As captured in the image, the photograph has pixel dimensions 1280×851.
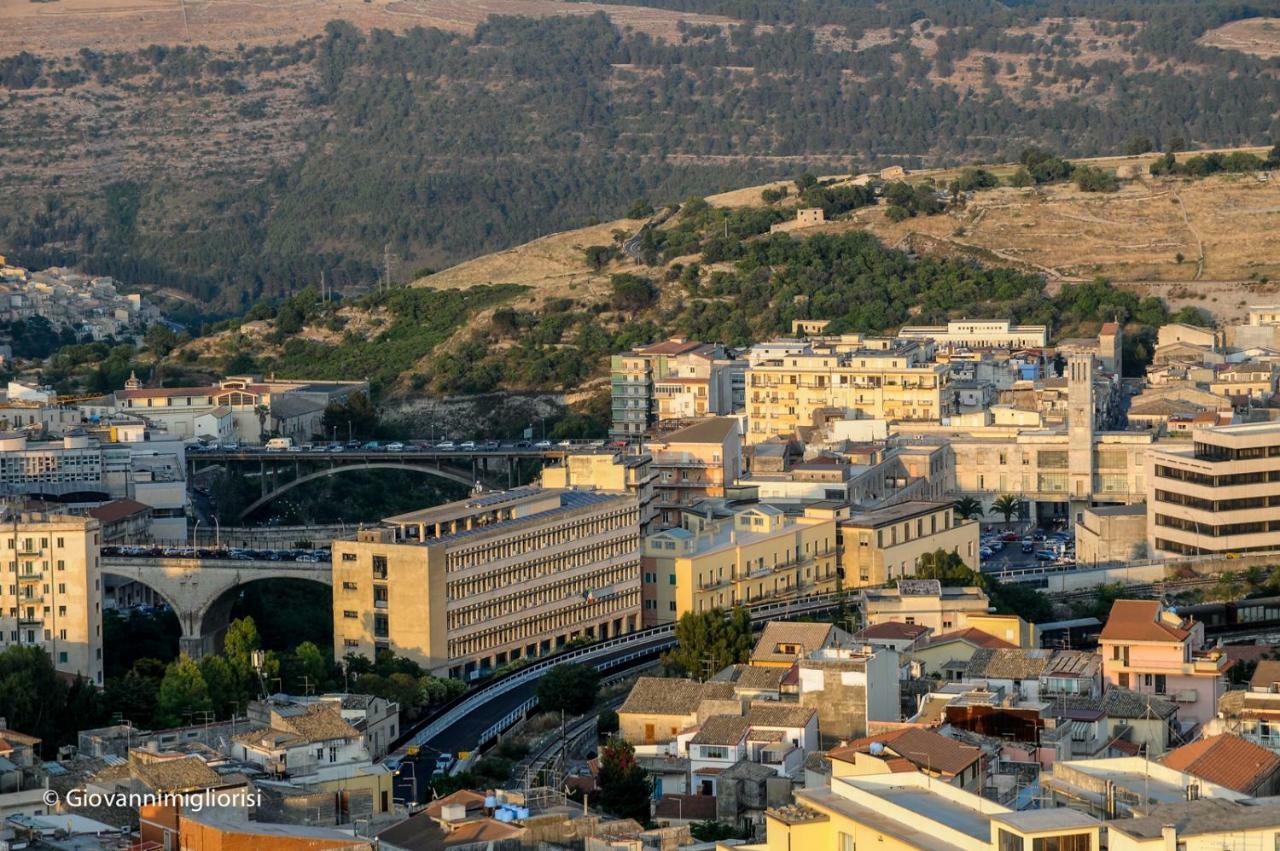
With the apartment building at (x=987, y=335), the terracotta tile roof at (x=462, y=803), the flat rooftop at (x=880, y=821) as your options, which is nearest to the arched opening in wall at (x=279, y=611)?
the terracotta tile roof at (x=462, y=803)

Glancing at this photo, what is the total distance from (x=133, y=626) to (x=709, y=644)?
1936 cm

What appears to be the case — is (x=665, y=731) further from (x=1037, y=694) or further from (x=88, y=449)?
(x=88, y=449)

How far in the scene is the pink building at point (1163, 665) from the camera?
54.8m

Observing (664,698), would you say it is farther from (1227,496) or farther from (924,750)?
(1227,496)

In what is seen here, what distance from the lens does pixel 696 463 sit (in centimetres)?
8431

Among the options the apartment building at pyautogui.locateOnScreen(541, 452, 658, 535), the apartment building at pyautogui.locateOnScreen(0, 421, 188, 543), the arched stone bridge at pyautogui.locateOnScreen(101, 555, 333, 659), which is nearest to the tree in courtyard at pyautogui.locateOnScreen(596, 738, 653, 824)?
the apartment building at pyautogui.locateOnScreen(541, 452, 658, 535)

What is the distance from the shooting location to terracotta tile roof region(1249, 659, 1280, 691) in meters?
52.0

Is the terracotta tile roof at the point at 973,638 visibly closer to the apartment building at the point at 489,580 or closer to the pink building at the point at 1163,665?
the pink building at the point at 1163,665

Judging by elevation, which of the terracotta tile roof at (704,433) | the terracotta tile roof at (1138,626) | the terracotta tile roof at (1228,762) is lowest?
the terracotta tile roof at (1138,626)

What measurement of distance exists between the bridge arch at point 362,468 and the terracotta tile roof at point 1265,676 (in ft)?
161

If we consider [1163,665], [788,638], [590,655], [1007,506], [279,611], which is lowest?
[279,611]

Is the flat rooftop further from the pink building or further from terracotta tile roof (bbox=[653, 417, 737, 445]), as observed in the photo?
terracotta tile roof (bbox=[653, 417, 737, 445])

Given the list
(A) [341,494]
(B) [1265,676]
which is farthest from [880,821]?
(A) [341,494]

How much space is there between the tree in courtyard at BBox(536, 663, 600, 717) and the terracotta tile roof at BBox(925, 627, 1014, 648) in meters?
6.88
